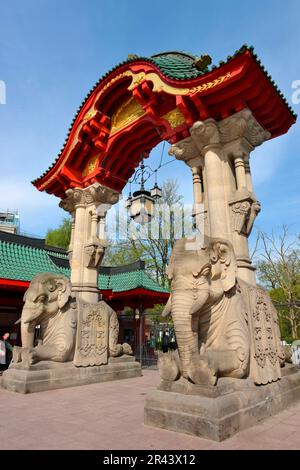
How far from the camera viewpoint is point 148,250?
27.0 metres

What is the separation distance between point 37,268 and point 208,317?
899 centimetres

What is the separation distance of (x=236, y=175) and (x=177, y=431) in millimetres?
4491

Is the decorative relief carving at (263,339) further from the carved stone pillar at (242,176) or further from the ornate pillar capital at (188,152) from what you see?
the ornate pillar capital at (188,152)

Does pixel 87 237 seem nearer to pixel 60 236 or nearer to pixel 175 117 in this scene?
pixel 175 117

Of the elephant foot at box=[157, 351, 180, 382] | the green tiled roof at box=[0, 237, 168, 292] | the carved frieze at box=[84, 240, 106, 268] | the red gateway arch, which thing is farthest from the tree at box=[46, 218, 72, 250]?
the elephant foot at box=[157, 351, 180, 382]

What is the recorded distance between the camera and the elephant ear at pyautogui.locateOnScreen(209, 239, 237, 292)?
474 centimetres

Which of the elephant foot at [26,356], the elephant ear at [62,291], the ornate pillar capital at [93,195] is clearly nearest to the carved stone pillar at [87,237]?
the ornate pillar capital at [93,195]

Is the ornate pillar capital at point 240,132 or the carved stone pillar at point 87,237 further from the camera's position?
the carved stone pillar at point 87,237

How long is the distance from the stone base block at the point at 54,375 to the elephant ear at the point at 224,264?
14.5 feet

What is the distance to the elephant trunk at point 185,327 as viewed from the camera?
4.21 m

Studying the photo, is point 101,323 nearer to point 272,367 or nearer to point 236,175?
point 272,367

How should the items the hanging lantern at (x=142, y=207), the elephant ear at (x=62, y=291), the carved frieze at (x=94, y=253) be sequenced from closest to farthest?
1. the elephant ear at (x=62, y=291)
2. the hanging lantern at (x=142, y=207)
3. the carved frieze at (x=94, y=253)

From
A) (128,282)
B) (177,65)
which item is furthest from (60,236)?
(177,65)

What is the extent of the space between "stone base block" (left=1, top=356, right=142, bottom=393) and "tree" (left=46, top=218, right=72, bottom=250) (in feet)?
71.5
